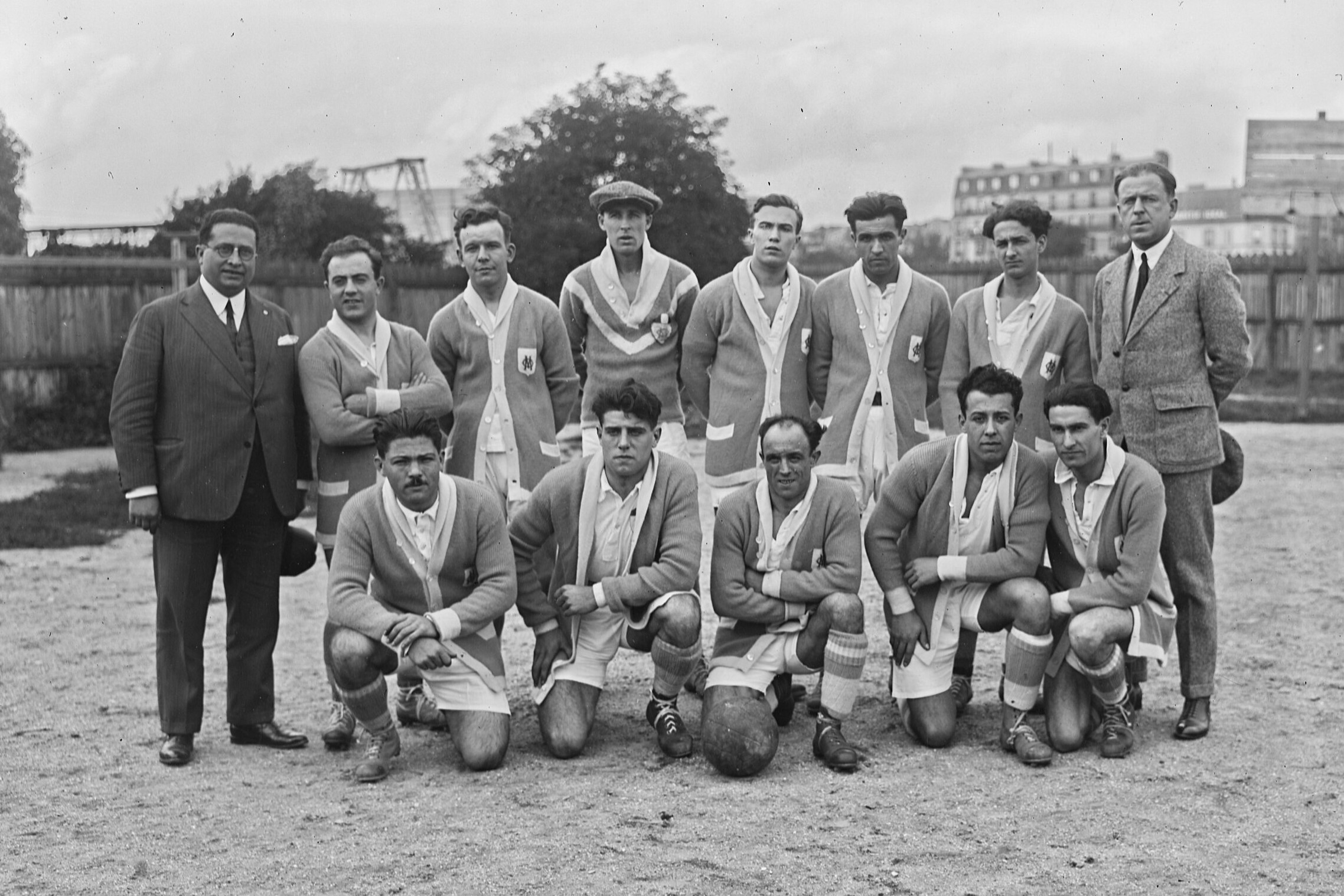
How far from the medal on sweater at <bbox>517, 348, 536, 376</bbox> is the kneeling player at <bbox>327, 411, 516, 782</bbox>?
77 cm

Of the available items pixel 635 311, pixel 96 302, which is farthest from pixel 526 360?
pixel 96 302

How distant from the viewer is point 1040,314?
5.84m

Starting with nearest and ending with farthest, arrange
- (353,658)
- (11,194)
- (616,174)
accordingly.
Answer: (353,658), (616,174), (11,194)

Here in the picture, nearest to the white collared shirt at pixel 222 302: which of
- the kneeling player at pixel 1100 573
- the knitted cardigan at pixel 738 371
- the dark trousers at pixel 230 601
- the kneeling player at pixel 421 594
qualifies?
the dark trousers at pixel 230 601

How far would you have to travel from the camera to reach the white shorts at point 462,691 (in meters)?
5.36

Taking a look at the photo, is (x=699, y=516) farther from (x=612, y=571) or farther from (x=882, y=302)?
(x=882, y=302)

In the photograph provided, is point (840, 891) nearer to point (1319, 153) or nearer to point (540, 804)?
point (540, 804)

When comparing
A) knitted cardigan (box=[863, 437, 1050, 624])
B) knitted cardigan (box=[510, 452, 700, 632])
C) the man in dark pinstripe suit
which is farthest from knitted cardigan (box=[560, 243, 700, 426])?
the man in dark pinstripe suit

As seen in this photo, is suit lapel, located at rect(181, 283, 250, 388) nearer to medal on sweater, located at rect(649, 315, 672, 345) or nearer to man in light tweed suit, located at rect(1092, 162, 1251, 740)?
medal on sweater, located at rect(649, 315, 672, 345)

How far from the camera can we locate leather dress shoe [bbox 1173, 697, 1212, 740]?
5.54m

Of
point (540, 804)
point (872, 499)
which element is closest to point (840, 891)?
point (540, 804)

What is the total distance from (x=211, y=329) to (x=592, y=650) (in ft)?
6.16

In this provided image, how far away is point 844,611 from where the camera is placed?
540 centimetres

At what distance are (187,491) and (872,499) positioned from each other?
275 centimetres
